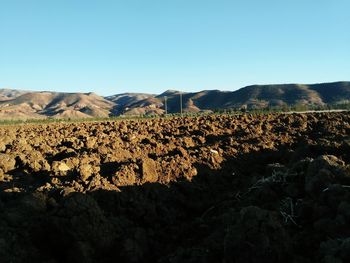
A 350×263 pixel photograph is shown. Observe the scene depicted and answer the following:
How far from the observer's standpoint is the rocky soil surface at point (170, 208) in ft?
19.4

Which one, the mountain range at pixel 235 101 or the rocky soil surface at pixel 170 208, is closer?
the rocky soil surface at pixel 170 208

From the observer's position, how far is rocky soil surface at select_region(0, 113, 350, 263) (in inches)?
233

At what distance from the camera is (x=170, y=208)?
945 centimetres

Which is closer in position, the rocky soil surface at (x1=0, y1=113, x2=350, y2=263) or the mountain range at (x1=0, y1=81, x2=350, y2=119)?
the rocky soil surface at (x1=0, y1=113, x2=350, y2=263)

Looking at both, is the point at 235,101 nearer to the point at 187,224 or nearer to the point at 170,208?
the point at 170,208

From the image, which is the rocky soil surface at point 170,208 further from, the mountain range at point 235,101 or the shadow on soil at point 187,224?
the mountain range at point 235,101

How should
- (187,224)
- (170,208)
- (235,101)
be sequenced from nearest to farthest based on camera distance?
(187,224)
(170,208)
(235,101)

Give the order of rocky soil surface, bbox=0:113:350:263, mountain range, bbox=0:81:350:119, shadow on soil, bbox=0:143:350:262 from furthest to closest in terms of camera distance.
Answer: mountain range, bbox=0:81:350:119
rocky soil surface, bbox=0:113:350:263
shadow on soil, bbox=0:143:350:262

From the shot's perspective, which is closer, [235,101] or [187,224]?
[187,224]

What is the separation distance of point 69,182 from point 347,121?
17.0 meters

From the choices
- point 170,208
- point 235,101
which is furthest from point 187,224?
point 235,101

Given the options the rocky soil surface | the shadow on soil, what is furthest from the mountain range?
the shadow on soil

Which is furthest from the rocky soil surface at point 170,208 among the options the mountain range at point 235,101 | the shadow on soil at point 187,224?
the mountain range at point 235,101

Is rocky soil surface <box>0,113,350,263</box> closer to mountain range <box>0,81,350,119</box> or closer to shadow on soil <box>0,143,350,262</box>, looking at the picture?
shadow on soil <box>0,143,350,262</box>
